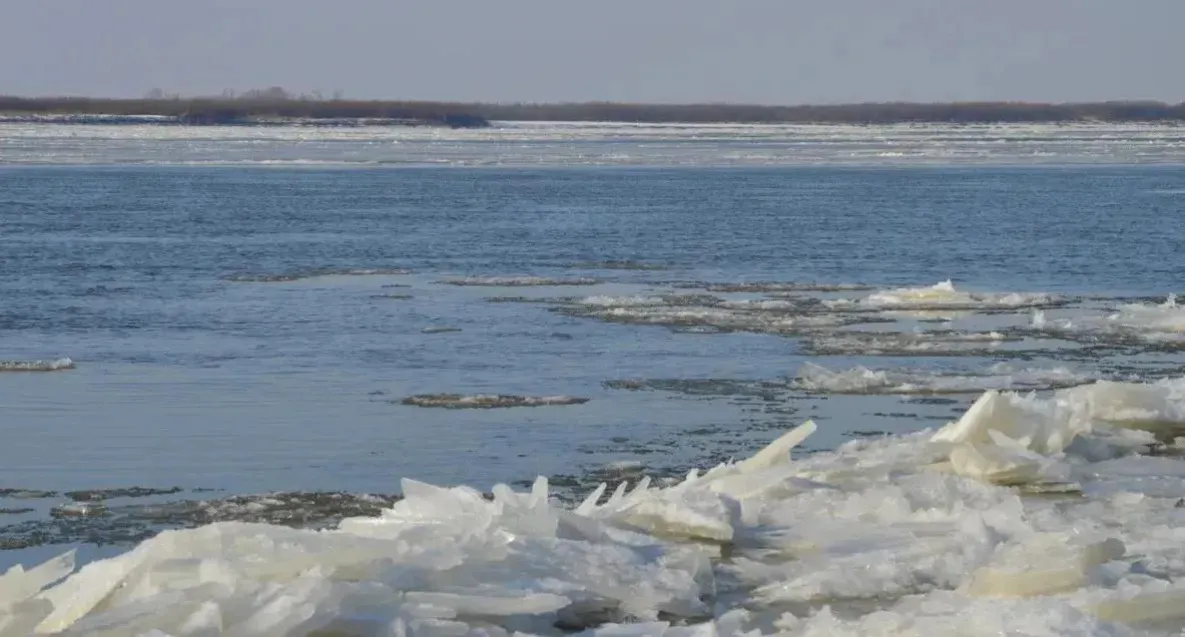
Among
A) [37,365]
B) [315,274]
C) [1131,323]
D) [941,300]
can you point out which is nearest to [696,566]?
[37,365]

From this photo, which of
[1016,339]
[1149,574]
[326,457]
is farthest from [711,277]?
[1149,574]

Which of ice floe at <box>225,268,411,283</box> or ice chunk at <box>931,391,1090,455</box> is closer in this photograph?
ice chunk at <box>931,391,1090,455</box>

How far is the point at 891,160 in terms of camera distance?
56500mm

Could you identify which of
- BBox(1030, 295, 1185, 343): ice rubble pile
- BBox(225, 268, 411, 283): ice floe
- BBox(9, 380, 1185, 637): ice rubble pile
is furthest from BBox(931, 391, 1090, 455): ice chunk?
BBox(225, 268, 411, 283): ice floe

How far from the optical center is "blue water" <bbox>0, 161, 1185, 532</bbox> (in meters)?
9.90

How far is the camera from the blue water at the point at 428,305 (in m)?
9.90

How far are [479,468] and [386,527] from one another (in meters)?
2.89

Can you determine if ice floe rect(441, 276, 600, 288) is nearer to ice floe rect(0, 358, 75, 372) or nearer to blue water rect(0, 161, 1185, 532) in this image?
blue water rect(0, 161, 1185, 532)

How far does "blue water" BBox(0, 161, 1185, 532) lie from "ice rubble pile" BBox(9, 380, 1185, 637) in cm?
212

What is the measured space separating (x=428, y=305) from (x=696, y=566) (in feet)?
36.1

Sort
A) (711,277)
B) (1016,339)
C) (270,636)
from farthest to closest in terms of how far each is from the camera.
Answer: (711,277) < (1016,339) < (270,636)

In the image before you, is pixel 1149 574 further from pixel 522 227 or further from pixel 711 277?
pixel 522 227

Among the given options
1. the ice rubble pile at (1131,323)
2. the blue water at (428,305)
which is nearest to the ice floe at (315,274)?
the blue water at (428,305)

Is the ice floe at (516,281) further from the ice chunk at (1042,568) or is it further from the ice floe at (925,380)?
the ice chunk at (1042,568)
